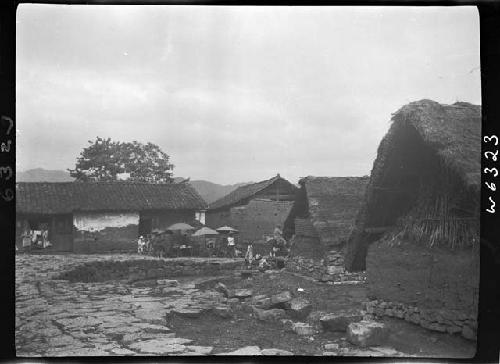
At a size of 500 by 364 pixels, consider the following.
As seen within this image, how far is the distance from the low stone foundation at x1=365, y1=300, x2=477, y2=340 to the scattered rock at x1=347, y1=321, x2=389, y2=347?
1.47 ft

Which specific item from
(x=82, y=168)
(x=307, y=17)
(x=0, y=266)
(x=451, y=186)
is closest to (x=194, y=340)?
(x=0, y=266)

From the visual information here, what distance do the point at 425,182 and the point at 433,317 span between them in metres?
2.16

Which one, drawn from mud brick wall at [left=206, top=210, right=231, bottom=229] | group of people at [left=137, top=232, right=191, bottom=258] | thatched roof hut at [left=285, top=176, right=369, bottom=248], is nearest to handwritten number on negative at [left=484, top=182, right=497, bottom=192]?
thatched roof hut at [left=285, top=176, right=369, bottom=248]

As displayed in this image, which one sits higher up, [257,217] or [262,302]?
[257,217]

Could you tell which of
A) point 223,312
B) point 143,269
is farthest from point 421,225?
point 143,269

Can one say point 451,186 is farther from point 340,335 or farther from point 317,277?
point 317,277

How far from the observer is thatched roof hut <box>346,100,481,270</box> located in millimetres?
5934

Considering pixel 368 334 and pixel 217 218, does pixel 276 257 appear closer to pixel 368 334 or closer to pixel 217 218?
pixel 217 218

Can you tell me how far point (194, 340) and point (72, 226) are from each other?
19783 millimetres

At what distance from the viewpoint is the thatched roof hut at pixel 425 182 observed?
593cm

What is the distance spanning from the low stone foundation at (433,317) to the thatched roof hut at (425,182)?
84cm

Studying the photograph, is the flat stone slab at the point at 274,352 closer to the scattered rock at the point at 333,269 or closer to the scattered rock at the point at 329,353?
the scattered rock at the point at 329,353

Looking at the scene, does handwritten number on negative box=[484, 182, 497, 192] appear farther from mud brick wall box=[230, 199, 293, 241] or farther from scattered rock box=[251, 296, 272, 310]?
mud brick wall box=[230, 199, 293, 241]

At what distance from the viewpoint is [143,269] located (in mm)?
17141
